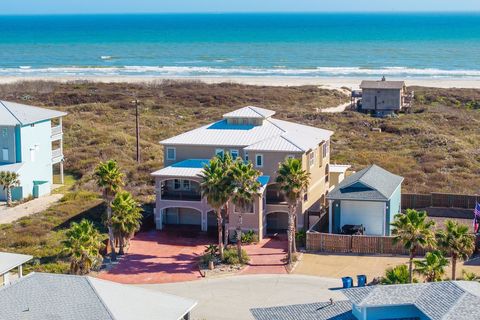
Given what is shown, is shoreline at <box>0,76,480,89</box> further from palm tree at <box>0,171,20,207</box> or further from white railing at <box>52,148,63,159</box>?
palm tree at <box>0,171,20,207</box>

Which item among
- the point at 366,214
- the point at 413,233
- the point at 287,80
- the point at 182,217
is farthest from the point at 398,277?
the point at 287,80

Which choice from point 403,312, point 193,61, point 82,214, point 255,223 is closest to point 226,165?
point 255,223

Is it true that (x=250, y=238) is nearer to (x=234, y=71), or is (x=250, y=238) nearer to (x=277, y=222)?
(x=277, y=222)

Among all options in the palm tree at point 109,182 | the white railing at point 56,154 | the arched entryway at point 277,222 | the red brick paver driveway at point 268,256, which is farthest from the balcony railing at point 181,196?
the white railing at point 56,154

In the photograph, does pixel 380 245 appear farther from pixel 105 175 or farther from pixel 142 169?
pixel 142 169

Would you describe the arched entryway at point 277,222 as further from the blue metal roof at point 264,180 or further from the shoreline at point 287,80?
the shoreline at point 287,80

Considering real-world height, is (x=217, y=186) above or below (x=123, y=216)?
above
